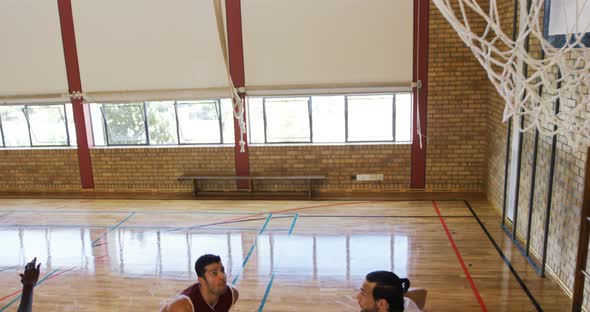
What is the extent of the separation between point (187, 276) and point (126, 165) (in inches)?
151

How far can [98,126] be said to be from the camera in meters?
8.34

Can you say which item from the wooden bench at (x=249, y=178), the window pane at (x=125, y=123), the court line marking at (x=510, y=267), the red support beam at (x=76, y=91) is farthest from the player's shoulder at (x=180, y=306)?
the red support beam at (x=76, y=91)

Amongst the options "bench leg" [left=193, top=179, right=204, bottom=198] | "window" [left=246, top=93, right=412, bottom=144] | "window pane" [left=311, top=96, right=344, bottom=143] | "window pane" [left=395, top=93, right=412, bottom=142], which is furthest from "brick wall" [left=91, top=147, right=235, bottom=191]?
"window pane" [left=395, top=93, right=412, bottom=142]

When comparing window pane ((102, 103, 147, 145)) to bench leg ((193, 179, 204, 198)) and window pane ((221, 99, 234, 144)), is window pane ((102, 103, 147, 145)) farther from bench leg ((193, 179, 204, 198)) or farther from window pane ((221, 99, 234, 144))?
window pane ((221, 99, 234, 144))

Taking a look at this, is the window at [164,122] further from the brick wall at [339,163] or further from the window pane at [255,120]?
the brick wall at [339,163]

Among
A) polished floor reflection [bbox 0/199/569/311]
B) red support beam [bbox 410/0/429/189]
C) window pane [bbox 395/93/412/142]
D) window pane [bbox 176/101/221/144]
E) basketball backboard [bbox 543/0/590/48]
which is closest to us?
basketball backboard [bbox 543/0/590/48]

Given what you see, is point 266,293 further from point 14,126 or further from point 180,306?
point 14,126

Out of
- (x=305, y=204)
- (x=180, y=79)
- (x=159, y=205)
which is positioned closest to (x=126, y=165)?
(x=159, y=205)

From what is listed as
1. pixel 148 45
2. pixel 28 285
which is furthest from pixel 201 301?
pixel 148 45

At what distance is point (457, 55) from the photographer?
7.14 metres

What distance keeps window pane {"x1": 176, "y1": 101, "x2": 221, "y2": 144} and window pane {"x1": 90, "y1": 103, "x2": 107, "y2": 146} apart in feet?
4.76

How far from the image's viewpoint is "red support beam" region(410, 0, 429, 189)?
709 centimetres

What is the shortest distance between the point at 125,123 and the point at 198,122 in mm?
1316

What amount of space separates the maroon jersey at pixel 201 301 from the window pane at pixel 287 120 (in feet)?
15.9
